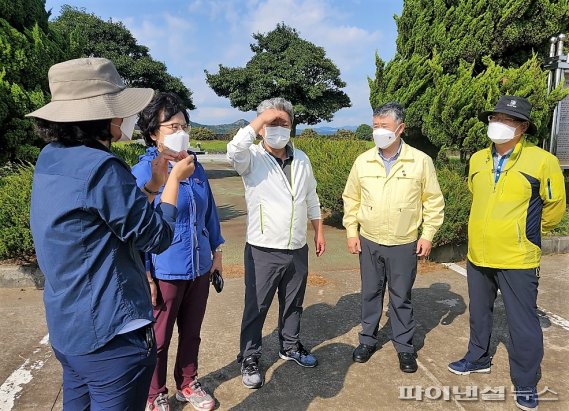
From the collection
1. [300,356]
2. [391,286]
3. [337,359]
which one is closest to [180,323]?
[300,356]

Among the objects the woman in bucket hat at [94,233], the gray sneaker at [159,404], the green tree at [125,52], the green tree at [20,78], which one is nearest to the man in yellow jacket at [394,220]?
the gray sneaker at [159,404]

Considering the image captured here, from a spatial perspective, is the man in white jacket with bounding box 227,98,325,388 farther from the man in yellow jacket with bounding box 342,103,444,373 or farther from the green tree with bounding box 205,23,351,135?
the green tree with bounding box 205,23,351,135

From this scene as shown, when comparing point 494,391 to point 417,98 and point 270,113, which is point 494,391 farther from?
point 417,98

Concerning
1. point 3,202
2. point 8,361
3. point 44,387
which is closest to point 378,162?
point 44,387

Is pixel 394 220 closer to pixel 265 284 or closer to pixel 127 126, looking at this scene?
pixel 265 284

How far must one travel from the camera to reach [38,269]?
454 cm

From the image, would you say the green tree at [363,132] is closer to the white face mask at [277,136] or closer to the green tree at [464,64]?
the green tree at [464,64]

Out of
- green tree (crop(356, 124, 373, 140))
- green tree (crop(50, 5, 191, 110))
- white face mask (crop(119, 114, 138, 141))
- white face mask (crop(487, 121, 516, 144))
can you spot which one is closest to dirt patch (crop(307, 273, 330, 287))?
white face mask (crop(487, 121, 516, 144))

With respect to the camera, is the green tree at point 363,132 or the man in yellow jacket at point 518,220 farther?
the green tree at point 363,132

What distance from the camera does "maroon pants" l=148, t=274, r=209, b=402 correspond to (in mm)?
2410

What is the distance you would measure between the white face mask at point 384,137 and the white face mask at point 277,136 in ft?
2.33

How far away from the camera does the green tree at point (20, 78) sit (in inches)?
227

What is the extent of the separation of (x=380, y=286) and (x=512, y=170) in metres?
1.24

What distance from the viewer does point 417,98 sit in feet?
23.6
